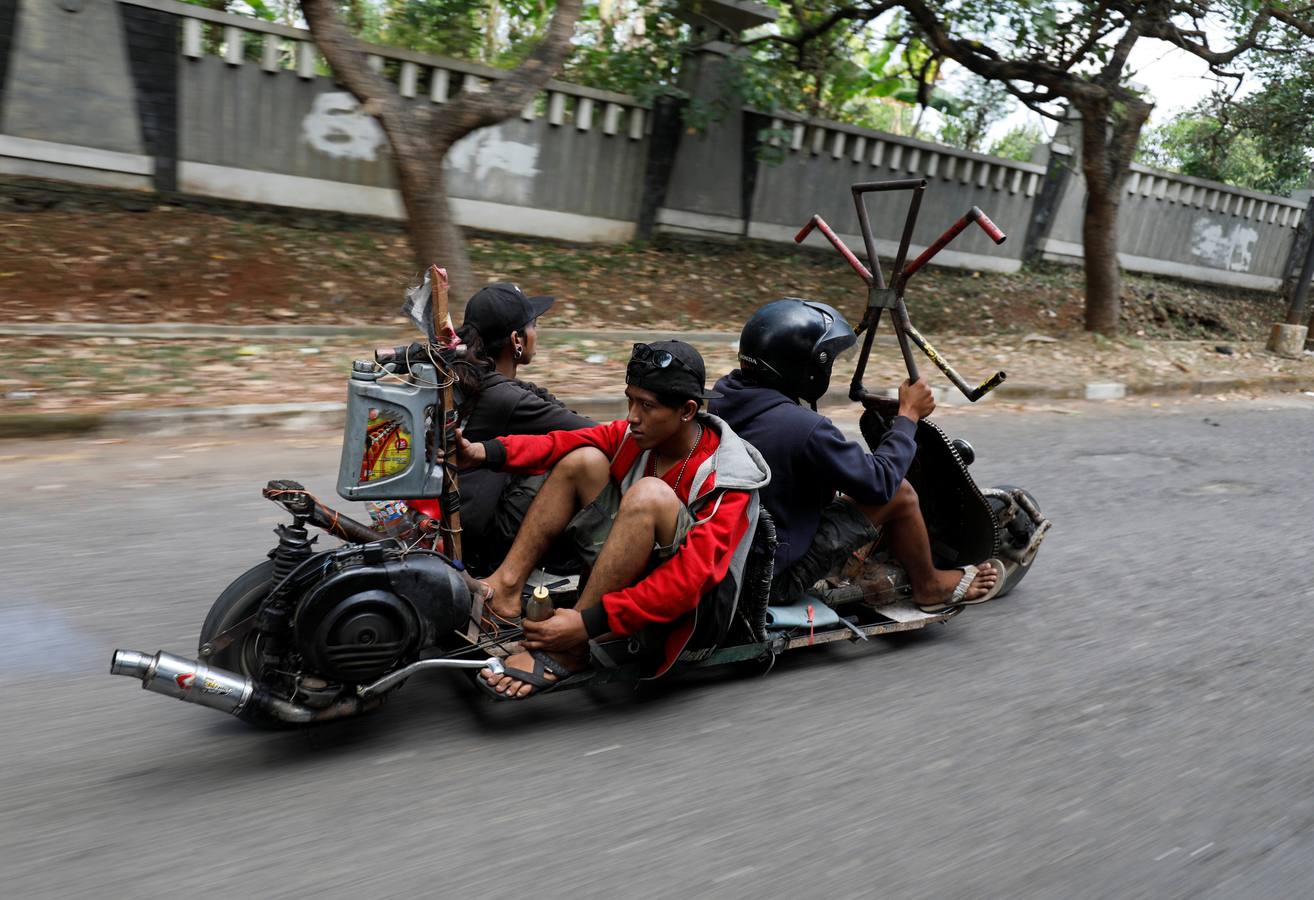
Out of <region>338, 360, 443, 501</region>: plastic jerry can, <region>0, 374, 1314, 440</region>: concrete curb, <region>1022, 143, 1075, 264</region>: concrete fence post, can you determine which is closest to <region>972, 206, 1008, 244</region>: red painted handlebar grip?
<region>338, 360, 443, 501</region>: plastic jerry can

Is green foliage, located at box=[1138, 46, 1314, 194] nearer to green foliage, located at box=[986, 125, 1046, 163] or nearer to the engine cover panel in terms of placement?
green foliage, located at box=[986, 125, 1046, 163]

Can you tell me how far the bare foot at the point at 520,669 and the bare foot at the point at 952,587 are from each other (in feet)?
4.73

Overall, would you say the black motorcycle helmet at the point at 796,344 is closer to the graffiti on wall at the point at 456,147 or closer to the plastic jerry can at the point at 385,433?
the plastic jerry can at the point at 385,433

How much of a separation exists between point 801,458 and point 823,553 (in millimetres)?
393

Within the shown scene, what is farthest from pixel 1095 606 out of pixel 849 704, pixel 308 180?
pixel 308 180

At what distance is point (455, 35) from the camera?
11.4m

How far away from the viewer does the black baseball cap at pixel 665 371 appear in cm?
291

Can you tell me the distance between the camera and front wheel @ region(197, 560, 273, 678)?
267 centimetres

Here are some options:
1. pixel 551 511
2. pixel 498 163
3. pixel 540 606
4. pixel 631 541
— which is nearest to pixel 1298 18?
pixel 498 163

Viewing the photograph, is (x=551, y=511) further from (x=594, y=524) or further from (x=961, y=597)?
(x=961, y=597)

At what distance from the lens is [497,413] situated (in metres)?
3.51

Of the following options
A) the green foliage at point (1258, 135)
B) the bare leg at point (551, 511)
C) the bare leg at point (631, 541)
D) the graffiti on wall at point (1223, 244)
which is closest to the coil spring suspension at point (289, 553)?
the bare leg at point (631, 541)

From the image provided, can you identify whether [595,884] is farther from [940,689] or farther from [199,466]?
[199,466]

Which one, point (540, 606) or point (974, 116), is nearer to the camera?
point (540, 606)
